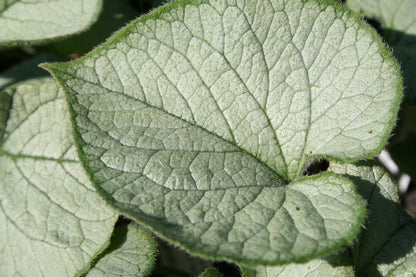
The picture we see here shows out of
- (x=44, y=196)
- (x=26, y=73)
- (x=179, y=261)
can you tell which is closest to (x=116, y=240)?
(x=44, y=196)

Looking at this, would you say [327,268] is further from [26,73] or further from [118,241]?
[26,73]

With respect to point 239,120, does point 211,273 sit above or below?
below

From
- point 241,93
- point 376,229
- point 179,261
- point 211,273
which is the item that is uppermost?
point 241,93

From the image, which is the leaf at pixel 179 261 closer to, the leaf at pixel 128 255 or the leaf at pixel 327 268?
the leaf at pixel 128 255

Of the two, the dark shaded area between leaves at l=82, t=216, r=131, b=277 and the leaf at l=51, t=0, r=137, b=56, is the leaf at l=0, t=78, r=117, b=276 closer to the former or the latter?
the dark shaded area between leaves at l=82, t=216, r=131, b=277

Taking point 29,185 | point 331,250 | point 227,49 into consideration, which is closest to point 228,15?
point 227,49

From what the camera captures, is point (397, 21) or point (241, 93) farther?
point (397, 21)

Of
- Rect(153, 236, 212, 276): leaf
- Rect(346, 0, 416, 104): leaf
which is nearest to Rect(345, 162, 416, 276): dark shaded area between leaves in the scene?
Rect(346, 0, 416, 104): leaf
